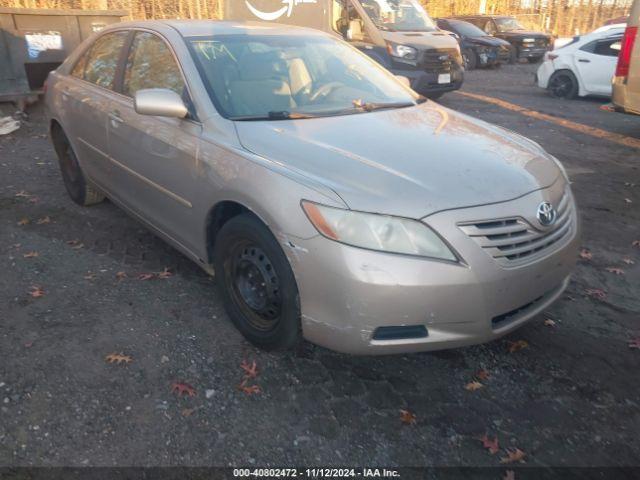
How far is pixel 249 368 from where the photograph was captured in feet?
9.33

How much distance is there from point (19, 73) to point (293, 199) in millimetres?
7313

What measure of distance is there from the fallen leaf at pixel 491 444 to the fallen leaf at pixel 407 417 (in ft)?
1.03

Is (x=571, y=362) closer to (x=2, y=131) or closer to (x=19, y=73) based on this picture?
(x=2, y=131)

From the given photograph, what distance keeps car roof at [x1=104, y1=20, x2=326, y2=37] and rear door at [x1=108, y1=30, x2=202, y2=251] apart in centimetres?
14

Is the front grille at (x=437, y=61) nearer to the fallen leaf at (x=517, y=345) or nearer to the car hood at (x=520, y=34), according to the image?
the fallen leaf at (x=517, y=345)

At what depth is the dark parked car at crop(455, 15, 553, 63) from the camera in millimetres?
19094

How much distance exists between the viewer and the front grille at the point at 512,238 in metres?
2.37

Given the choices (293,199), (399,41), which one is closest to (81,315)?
(293,199)

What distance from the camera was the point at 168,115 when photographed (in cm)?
308

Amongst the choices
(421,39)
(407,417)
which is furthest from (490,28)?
(407,417)

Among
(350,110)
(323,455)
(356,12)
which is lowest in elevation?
(323,455)

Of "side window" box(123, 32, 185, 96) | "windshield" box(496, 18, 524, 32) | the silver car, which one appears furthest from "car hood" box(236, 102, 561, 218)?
"windshield" box(496, 18, 524, 32)

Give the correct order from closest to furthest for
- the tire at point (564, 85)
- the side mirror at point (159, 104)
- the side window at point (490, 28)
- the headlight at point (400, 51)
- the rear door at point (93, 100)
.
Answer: the side mirror at point (159, 104), the rear door at point (93, 100), the headlight at point (400, 51), the tire at point (564, 85), the side window at point (490, 28)

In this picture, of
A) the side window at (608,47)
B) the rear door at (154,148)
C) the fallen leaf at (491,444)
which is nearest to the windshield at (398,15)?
the side window at (608,47)
